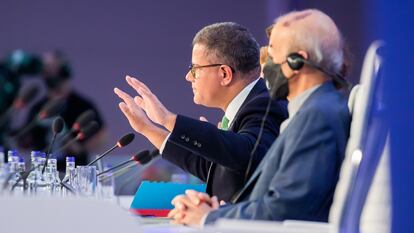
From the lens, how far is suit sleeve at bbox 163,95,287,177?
317 cm

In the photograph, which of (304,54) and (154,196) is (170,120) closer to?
(154,196)

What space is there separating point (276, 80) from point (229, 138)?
0.58 meters

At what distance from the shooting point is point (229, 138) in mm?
3207

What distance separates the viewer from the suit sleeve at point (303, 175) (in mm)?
2418

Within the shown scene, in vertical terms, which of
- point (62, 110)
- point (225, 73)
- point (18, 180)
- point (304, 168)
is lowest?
point (304, 168)

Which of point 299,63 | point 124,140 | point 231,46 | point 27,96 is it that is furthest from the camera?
point 124,140

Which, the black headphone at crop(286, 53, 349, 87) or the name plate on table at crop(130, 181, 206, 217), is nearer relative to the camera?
the black headphone at crop(286, 53, 349, 87)

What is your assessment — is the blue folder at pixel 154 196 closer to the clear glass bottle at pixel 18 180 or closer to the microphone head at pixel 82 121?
the clear glass bottle at pixel 18 180

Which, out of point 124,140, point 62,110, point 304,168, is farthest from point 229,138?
point 62,110

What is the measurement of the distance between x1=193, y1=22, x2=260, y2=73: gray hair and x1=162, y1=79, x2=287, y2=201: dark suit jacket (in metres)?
0.11

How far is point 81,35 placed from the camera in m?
7.36

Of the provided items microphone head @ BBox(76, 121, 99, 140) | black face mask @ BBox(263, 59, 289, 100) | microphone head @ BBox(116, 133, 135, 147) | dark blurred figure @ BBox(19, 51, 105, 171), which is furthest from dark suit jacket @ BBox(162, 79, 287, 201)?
dark blurred figure @ BBox(19, 51, 105, 171)

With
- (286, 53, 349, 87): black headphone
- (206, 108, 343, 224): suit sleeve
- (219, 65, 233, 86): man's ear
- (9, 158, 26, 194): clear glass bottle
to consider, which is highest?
(219, 65, 233, 86): man's ear

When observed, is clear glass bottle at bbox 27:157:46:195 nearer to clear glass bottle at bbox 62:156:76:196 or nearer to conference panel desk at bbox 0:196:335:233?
clear glass bottle at bbox 62:156:76:196
